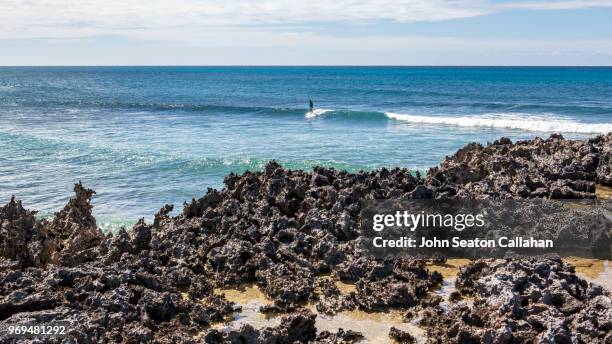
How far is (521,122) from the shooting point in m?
58.7

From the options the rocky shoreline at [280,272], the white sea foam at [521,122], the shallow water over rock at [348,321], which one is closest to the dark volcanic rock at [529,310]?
the rocky shoreline at [280,272]

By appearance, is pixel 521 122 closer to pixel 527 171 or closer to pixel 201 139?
pixel 201 139

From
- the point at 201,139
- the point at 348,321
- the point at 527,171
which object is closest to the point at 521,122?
the point at 201,139

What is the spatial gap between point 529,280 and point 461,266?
2708mm

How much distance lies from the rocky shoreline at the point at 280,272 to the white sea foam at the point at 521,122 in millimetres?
37109

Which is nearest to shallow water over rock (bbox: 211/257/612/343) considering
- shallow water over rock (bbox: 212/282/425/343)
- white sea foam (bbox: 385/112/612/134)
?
shallow water over rock (bbox: 212/282/425/343)

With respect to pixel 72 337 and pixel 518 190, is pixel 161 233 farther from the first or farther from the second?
pixel 518 190

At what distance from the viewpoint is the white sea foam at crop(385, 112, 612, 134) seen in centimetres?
5372

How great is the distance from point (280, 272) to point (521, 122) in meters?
51.2

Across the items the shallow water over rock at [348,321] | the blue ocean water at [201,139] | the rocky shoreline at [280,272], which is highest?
the rocky shoreline at [280,272]

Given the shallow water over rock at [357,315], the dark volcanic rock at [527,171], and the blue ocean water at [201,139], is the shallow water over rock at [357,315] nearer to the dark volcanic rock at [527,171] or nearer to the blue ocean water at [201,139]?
the dark volcanic rock at [527,171]

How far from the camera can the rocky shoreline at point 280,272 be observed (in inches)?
392

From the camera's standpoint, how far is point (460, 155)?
2400cm

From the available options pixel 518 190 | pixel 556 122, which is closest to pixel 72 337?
pixel 518 190
